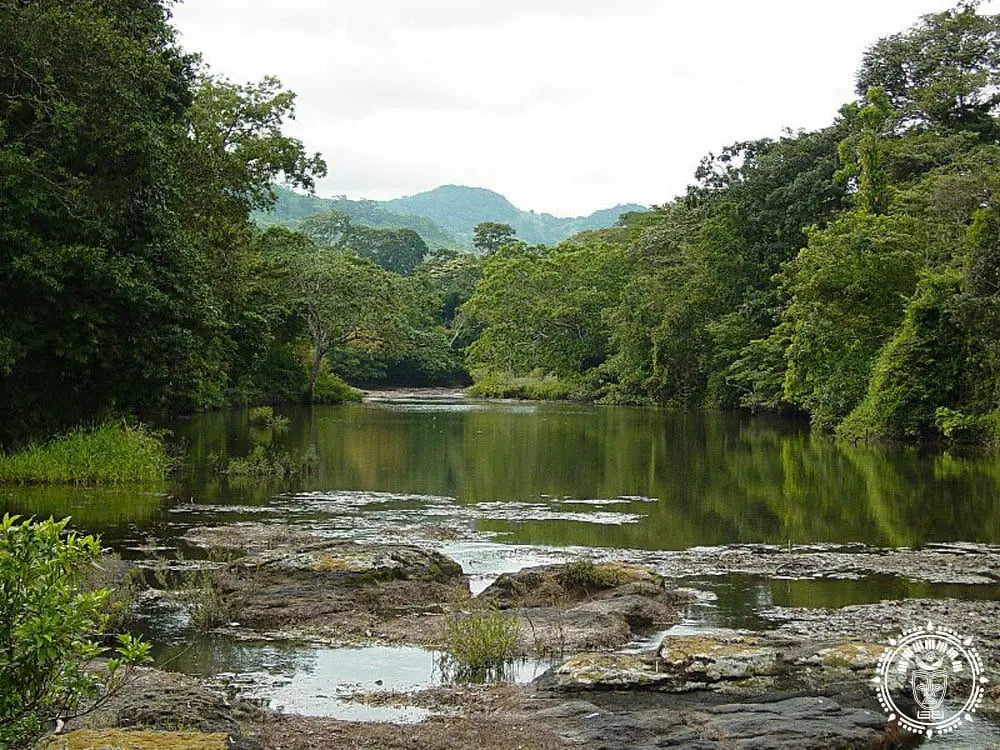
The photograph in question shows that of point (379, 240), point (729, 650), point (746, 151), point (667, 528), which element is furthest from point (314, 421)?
point (379, 240)

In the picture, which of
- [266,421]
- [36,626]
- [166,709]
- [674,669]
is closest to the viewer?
[36,626]

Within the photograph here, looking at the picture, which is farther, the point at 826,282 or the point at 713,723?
the point at 826,282

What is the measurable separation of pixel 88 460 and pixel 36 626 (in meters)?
17.3

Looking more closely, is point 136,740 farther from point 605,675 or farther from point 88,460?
point 88,460

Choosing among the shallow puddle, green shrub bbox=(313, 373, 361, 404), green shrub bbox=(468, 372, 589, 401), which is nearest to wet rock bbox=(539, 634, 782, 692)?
the shallow puddle

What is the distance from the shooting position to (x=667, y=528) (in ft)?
55.8

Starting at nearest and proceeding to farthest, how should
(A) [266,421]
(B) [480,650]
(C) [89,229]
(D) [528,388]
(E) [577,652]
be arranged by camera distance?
(B) [480,650] < (E) [577,652] < (C) [89,229] < (A) [266,421] < (D) [528,388]

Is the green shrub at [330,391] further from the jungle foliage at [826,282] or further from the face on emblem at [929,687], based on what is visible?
the face on emblem at [929,687]

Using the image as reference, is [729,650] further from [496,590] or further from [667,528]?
[667,528]

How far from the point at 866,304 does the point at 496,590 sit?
Answer: 1229 inches

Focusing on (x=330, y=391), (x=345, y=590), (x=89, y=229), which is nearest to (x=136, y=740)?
(x=345, y=590)

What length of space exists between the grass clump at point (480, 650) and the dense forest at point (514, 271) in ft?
40.6

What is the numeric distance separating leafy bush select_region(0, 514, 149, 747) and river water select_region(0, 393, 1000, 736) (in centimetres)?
297

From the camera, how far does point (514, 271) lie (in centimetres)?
7488
